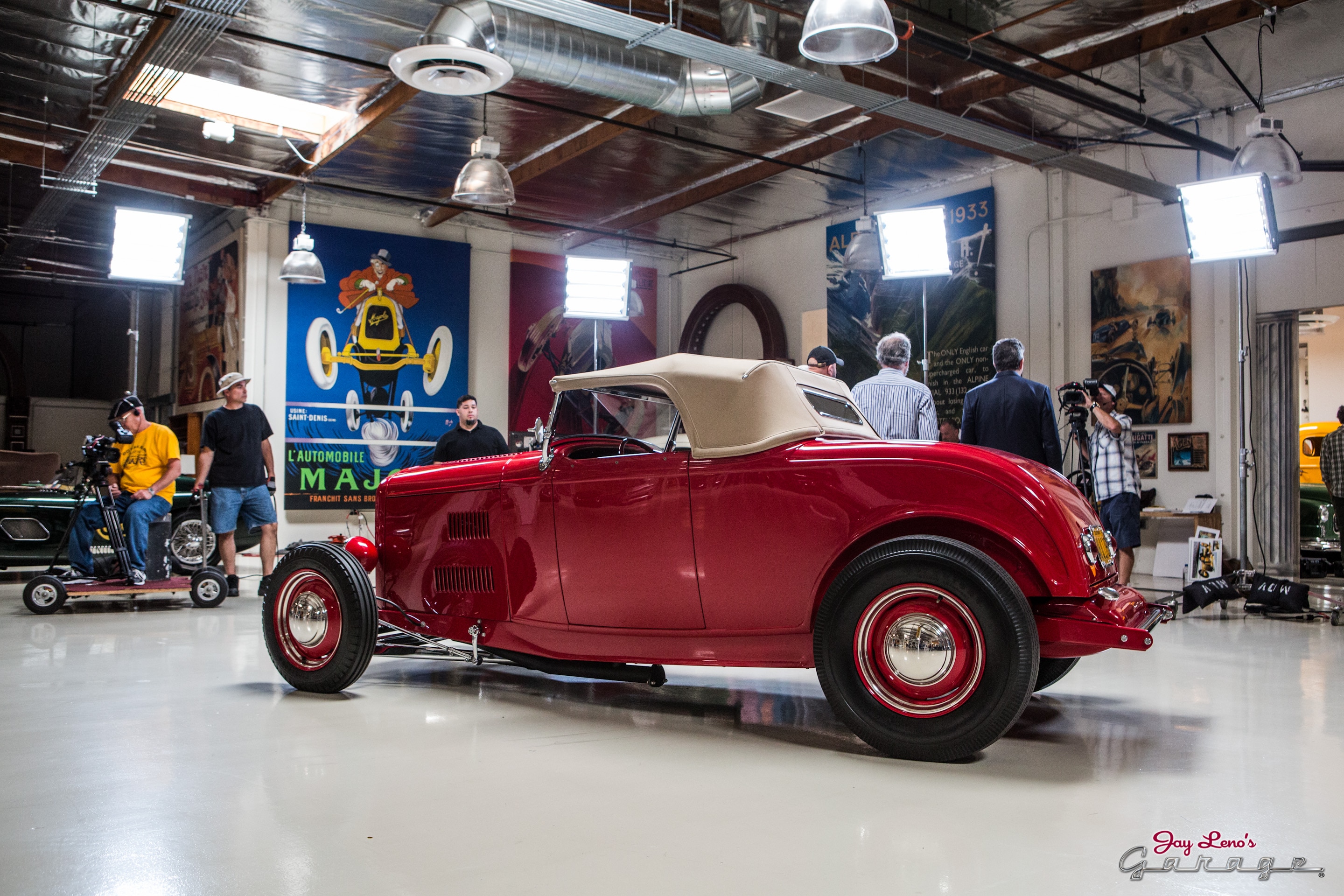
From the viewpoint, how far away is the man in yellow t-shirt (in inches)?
310

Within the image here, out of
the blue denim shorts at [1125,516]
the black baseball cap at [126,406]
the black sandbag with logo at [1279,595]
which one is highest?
the black baseball cap at [126,406]

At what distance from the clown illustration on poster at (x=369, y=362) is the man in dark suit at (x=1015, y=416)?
9.38m

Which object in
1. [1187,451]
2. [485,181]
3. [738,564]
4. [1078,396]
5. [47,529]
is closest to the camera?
[738,564]

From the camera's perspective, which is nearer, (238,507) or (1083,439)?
(1083,439)

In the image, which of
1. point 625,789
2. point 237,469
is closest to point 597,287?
point 237,469

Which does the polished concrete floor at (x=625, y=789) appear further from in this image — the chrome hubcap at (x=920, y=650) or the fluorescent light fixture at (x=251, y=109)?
the fluorescent light fixture at (x=251, y=109)

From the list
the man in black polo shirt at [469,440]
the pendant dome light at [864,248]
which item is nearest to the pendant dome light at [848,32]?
the man in black polo shirt at [469,440]

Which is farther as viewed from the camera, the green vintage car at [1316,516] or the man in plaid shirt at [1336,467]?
the green vintage car at [1316,516]

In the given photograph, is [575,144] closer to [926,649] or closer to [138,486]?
[138,486]

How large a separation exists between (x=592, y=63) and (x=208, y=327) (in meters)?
9.17

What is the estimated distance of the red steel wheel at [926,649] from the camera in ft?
9.82

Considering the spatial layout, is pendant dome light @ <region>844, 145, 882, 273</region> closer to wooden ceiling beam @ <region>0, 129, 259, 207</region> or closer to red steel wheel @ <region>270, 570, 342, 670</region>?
wooden ceiling beam @ <region>0, 129, 259, 207</region>

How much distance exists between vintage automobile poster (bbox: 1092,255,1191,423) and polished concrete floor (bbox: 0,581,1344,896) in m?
6.41

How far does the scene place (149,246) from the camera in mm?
11656
